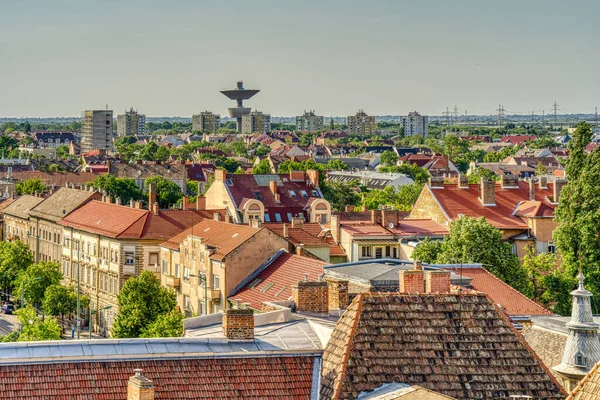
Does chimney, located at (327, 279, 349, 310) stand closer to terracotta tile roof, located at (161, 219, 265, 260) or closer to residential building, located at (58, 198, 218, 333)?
terracotta tile roof, located at (161, 219, 265, 260)

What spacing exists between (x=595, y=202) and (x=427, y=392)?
56532 mm

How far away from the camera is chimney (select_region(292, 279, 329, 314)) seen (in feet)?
111

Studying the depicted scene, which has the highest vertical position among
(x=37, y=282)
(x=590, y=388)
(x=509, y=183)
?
(x=509, y=183)

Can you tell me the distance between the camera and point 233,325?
27.1 m

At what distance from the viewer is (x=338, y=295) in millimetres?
34438

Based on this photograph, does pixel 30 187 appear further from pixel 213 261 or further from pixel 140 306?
pixel 140 306

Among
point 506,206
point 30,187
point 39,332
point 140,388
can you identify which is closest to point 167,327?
point 39,332

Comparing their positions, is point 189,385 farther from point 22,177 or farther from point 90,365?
point 22,177

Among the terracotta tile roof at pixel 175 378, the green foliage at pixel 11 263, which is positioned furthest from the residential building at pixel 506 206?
the terracotta tile roof at pixel 175 378

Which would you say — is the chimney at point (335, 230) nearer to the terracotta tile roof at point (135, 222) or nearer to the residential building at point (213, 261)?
the residential building at point (213, 261)

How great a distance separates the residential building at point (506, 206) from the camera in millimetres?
87312

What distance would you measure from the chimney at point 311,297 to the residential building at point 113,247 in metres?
47.2

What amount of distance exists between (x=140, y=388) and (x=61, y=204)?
3462 inches

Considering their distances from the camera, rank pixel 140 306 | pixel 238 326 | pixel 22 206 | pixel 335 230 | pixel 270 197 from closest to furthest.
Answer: pixel 238 326 < pixel 140 306 < pixel 335 230 < pixel 270 197 < pixel 22 206
